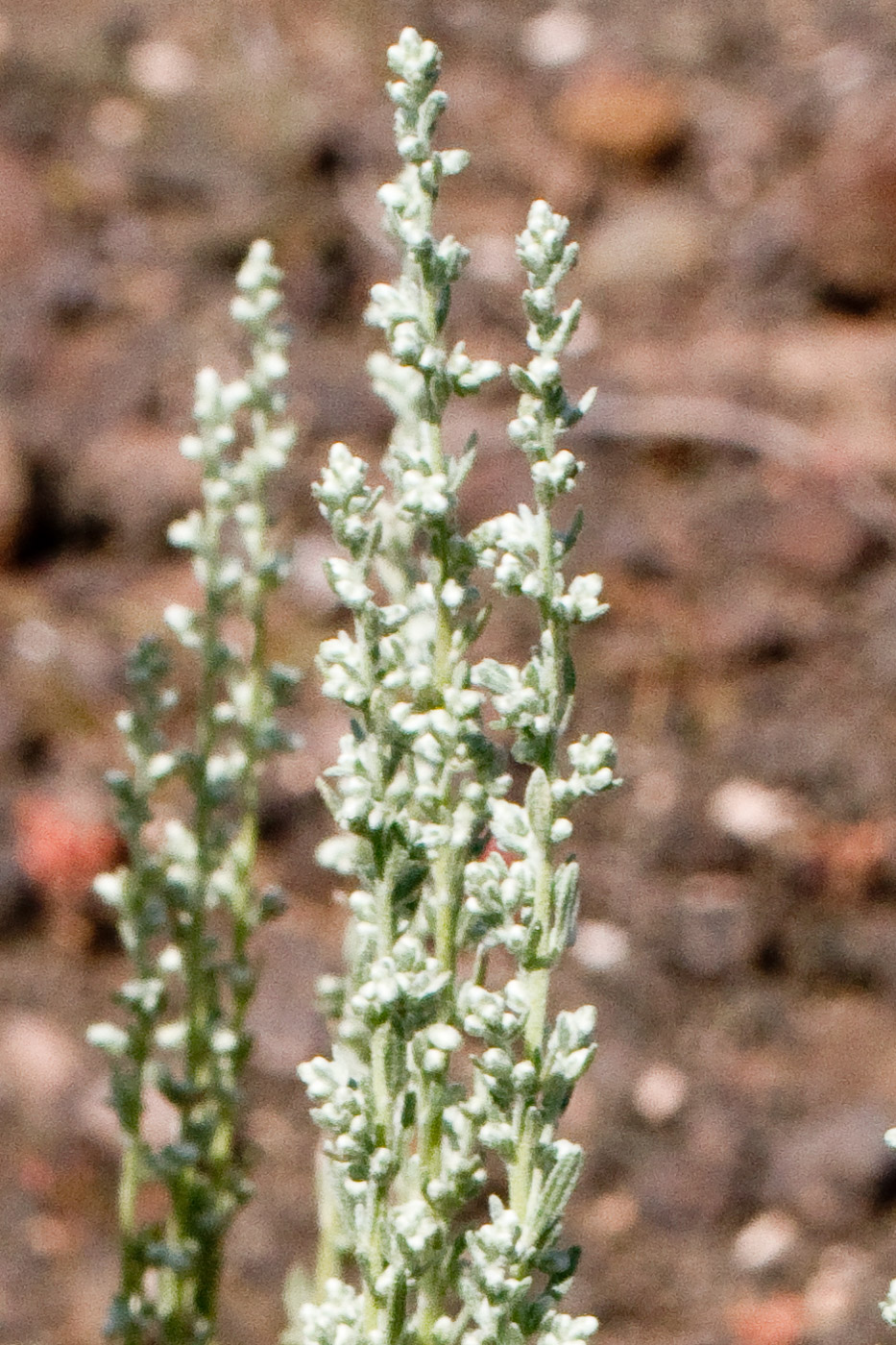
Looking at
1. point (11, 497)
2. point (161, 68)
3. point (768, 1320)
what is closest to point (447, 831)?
point (768, 1320)

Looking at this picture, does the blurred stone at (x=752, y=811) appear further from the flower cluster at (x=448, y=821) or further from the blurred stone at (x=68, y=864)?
the flower cluster at (x=448, y=821)

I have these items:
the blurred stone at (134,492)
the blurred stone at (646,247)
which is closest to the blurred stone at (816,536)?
the blurred stone at (646,247)

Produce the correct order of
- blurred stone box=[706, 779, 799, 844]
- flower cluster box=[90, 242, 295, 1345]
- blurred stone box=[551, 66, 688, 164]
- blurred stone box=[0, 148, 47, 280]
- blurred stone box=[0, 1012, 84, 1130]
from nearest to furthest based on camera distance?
flower cluster box=[90, 242, 295, 1345]
blurred stone box=[0, 1012, 84, 1130]
blurred stone box=[706, 779, 799, 844]
blurred stone box=[0, 148, 47, 280]
blurred stone box=[551, 66, 688, 164]

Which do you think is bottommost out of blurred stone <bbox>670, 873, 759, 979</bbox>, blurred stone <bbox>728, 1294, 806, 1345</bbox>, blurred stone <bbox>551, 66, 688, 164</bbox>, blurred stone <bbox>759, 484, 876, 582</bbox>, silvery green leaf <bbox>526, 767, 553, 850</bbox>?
silvery green leaf <bbox>526, 767, 553, 850</bbox>

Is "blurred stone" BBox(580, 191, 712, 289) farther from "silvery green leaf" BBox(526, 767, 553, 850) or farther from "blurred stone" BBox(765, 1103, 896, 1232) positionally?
"silvery green leaf" BBox(526, 767, 553, 850)

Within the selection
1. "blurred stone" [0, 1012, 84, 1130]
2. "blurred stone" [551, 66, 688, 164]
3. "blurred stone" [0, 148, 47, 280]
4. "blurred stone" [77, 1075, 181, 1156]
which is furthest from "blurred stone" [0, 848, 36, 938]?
"blurred stone" [551, 66, 688, 164]

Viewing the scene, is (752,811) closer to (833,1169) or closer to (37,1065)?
(833,1169)
